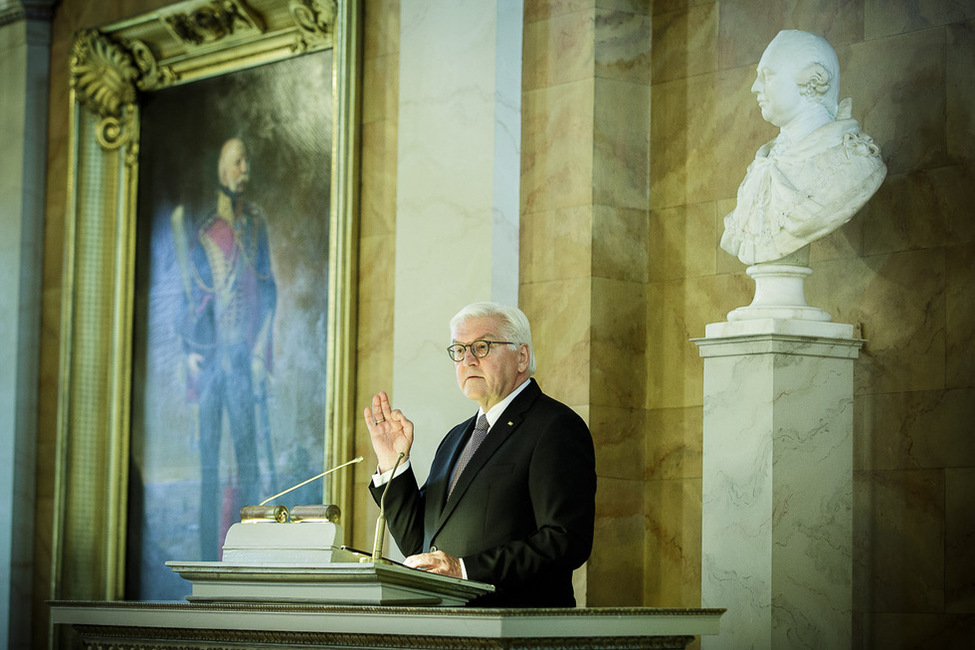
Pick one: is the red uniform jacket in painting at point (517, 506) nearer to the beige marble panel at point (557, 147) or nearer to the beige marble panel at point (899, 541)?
the beige marble panel at point (899, 541)

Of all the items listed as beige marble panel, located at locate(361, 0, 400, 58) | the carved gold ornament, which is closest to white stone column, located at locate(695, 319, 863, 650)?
beige marble panel, located at locate(361, 0, 400, 58)

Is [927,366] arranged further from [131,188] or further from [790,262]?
[131,188]

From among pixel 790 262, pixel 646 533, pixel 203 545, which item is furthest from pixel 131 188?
pixel 790 262

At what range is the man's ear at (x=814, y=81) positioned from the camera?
5.95 meters

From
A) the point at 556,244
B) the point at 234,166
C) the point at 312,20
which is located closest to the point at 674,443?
the point at 556,244

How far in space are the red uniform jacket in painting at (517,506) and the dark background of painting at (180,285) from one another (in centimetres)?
349

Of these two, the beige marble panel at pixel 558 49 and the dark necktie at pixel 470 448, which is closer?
the dark necktie at pixel 470 448

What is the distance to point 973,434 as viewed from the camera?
620 centimetres

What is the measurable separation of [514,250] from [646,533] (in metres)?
1.58

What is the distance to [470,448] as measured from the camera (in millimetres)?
5172

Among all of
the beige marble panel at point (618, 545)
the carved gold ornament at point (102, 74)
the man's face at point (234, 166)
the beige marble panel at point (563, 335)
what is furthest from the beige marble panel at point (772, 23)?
the carved gold ornament at point (102, 74)

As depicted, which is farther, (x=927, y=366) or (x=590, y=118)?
(x=590, y=118)

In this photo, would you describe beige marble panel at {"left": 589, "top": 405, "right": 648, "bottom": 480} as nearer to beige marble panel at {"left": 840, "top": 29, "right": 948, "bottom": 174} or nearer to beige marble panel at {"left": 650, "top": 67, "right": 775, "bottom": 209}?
beige marble panel at {"left": 650, "top": 67, "right": 775, "bottom": 209}

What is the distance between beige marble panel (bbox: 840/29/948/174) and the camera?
21.1 ft
